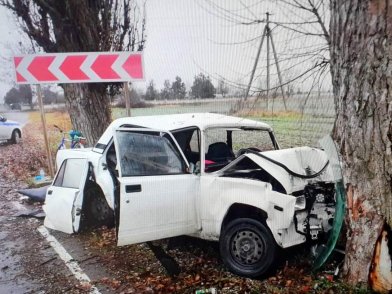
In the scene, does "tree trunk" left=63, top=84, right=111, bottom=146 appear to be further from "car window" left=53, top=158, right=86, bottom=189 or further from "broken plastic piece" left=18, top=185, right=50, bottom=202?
"car window" left=53, top=158, right=86, bottom=189

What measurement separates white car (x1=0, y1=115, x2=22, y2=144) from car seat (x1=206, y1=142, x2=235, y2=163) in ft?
56.7

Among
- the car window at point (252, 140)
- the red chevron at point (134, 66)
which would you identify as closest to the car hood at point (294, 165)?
the car window at point (252, 140)

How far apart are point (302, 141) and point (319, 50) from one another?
300cm

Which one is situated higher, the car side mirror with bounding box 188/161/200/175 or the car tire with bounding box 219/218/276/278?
the car side mirror with bounding box 188/161/200/175

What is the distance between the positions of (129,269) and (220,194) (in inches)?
64.1

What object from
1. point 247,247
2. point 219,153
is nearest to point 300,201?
point 247,247

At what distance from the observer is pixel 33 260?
5.55 m

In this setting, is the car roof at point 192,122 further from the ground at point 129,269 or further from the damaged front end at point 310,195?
the ground at point 129,269

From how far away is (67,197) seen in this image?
6.02 metres

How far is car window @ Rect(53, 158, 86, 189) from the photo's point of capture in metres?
6.31

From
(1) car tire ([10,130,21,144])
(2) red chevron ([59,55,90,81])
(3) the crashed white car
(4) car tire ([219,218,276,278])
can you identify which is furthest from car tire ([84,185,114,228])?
(1) car tire ([10,130,21,144])

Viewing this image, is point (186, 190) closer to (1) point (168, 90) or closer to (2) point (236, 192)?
(2) point (236, 192)

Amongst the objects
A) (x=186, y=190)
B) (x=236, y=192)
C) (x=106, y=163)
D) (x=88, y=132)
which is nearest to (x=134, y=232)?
(x=186, y=190)

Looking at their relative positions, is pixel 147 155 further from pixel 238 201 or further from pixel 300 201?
pixel 300 201
